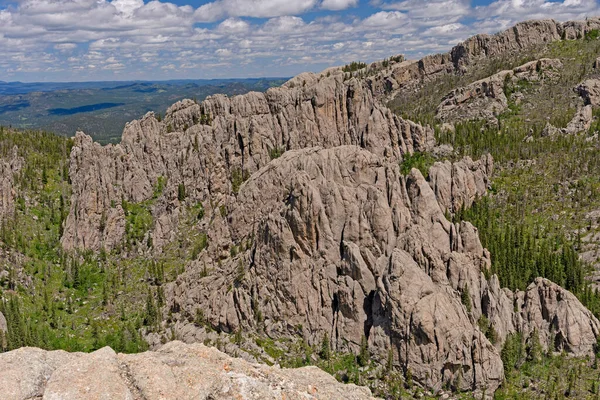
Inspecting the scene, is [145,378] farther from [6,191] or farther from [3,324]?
[6,191]

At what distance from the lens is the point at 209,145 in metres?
124

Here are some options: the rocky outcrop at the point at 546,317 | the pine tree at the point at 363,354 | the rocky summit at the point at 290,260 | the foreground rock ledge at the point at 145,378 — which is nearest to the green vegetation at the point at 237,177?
the rocky summit at the point at 290,260

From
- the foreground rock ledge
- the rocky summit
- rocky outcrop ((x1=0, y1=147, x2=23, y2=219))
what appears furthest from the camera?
rocky outcrop ((x1=0, y1=147, x2=23, y2=219))

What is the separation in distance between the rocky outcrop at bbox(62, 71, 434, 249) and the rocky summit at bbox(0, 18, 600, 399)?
0.51 meters

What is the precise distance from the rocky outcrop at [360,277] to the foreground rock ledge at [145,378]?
49.0 metres

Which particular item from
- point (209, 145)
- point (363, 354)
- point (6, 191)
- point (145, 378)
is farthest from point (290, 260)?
point (6, 191)

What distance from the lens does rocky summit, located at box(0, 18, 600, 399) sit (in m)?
66.8

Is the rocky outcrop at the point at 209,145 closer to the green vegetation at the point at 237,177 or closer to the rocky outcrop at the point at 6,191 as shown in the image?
the green vegetation at the point at 237,177

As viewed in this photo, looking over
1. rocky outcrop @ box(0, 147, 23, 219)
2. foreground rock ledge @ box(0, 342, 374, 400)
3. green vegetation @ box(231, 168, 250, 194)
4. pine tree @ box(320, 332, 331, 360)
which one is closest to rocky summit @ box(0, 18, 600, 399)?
foreground rock ledge @ box(0, 342, 374, 400)

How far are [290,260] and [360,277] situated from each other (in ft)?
40.9

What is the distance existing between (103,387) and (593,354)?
75.5m

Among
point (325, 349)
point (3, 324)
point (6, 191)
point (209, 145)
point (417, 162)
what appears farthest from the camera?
point (417, 162)

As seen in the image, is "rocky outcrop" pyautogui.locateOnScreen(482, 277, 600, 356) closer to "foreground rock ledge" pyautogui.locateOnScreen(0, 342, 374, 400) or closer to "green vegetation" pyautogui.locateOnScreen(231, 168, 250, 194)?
"foreground rock ledge" pyautogui.locateOnScreen(0, 342, 374, 400)

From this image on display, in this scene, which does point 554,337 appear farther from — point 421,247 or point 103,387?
point 103,387
